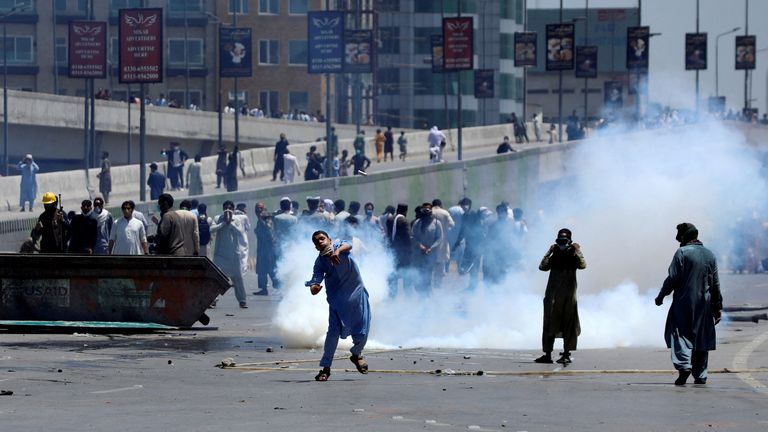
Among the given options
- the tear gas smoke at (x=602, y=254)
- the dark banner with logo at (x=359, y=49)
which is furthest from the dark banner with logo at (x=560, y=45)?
the tear gas smoke at (x=602, y=254)

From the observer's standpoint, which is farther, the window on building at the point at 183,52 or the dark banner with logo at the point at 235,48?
the window on building at the point at 183,52

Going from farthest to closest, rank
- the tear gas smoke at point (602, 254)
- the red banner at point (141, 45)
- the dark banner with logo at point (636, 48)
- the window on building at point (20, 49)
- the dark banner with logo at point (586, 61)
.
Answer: the window on building at point (20, 49)
the dark banner with logo at point (586, 61)
the dark banner with logo at point (636, 48)
the red banner at point (141, 45)
the tear gas smoke at point (602, 254)

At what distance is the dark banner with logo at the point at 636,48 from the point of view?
70250mm

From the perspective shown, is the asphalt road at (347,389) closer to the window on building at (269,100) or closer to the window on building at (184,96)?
the window on building at (184,96)

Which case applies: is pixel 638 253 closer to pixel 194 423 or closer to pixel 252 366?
pixel 252 366

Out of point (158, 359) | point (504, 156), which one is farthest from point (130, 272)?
point (504, 156)

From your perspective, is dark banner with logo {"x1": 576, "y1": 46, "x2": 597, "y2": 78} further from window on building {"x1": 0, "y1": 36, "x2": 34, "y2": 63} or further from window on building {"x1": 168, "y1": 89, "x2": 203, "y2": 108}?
window on building {"x1": 0, "y1": 36, "x2": 34, "y2": 63}

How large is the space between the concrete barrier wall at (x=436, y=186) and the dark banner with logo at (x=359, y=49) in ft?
19.8

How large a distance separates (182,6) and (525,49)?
33437mm

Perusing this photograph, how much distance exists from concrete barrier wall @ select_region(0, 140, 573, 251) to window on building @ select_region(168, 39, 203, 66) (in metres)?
46.9

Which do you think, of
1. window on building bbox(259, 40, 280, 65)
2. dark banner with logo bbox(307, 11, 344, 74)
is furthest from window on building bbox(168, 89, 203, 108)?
dark banner with logo bbox(307, 11, 344, 74)

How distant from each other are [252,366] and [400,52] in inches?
4221

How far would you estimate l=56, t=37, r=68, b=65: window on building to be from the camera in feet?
321

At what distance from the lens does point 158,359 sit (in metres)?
16.2
